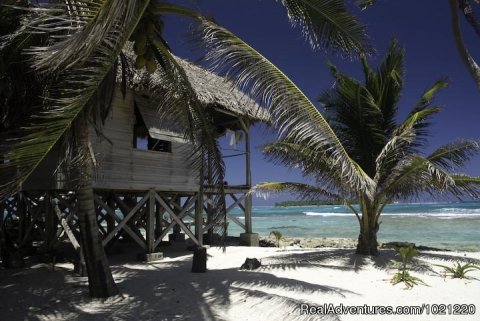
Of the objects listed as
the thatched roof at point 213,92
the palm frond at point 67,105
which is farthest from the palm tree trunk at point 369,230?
the palm frond at point 67,105

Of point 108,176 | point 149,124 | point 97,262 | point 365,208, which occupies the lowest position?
point 97,262

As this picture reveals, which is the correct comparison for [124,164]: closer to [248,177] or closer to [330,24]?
[248,177]

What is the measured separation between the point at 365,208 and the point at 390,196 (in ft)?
2.07

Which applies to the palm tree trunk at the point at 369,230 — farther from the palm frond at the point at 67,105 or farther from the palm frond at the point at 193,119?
the palm frond at the point at 67,105

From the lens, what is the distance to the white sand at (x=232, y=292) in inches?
204

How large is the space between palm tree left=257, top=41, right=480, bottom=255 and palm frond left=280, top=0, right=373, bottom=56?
304 centimetres

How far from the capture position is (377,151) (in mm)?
9742

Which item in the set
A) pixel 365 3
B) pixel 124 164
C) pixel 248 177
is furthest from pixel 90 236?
pixel 248 177

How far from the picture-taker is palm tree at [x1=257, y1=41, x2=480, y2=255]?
8516 mm

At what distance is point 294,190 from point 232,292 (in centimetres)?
418

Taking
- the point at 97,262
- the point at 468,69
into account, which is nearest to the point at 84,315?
the point at 97,262

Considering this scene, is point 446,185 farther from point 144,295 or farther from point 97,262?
point 97,262

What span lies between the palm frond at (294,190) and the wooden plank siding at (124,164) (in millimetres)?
1536

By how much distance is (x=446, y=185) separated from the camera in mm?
8102
